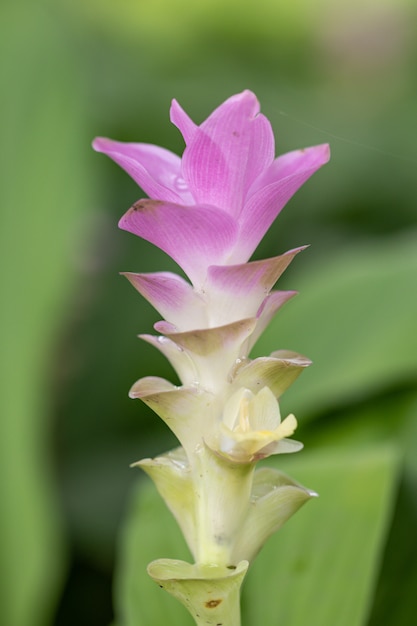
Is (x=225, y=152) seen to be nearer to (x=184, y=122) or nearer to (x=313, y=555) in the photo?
(x=184, y=122)

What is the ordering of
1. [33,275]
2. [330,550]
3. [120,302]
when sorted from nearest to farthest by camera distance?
[330,550] → [33,275] → [120,302]

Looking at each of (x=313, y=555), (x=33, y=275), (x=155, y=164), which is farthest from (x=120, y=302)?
(x=155, y=164)

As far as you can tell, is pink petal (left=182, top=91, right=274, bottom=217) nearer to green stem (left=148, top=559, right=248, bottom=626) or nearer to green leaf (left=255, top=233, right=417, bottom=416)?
green stem (left=148, top=559, right=248, bottom=626)

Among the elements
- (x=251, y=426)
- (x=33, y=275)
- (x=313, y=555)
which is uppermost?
(x=33, y=275)

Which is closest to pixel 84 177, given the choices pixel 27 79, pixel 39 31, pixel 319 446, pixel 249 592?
pixel 27 79

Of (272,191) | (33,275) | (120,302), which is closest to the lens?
(272,191)

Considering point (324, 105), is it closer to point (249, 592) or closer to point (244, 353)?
point (249, 592)

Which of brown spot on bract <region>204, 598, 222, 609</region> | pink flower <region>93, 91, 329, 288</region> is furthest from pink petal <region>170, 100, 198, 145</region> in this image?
brown spot on bract <region>204, 598, 222, 609</region>
